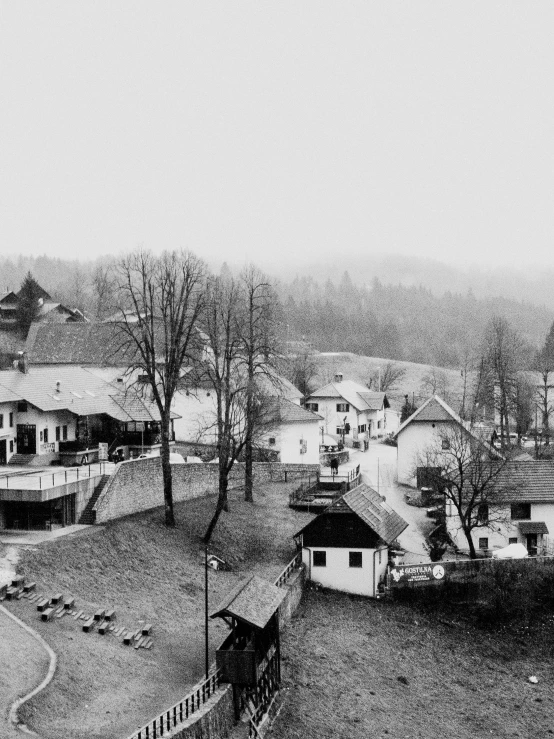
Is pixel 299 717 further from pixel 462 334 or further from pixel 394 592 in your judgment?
pixel 462 334

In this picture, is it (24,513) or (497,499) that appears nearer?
(24,513)

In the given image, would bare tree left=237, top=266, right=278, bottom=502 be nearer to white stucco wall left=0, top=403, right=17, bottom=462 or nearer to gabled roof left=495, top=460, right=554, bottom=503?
white stucco wall left=0, top=403, right=17, bottom=462

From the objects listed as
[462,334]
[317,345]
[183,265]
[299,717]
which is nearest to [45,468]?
[183,265]

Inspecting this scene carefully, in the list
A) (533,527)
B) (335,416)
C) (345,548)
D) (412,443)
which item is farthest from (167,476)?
(335,416)

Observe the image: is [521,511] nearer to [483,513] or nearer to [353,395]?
[483,513]

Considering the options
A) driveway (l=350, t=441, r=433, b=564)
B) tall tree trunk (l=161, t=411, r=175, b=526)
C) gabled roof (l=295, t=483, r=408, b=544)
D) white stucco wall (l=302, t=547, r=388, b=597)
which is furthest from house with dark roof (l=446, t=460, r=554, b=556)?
tall tree trunk (l=161, t=411, r=175, b=526)

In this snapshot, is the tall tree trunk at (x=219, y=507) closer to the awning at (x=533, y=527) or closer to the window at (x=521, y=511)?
the window at (x=521, y=511)
